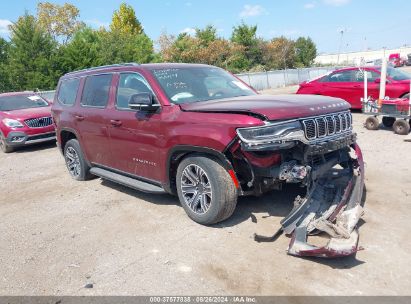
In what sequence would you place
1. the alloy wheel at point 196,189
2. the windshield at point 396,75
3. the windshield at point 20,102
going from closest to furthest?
the alloy wheel at point 196,189, the windshield at point 396,75, the windshield at point 20,102

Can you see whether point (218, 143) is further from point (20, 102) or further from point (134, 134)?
point (20, 102)

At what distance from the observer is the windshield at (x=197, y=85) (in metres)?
4.92

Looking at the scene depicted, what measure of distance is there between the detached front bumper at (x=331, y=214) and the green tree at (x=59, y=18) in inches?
2197

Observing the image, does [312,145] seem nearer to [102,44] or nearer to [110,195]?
[110,195]

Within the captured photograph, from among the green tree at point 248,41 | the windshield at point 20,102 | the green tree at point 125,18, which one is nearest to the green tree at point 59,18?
the green tree at point 125,18

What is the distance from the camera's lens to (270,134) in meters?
3.85

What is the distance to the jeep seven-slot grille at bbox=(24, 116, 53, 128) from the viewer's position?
34.6 feet

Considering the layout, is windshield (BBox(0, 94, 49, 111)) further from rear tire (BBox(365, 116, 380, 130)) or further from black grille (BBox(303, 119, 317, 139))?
black grille (BBox(303, 119, 317, 139))

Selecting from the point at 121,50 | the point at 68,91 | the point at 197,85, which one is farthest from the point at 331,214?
the point at 121,50

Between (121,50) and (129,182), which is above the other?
(121,50)

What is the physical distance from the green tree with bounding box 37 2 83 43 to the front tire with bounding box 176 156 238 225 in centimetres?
5525

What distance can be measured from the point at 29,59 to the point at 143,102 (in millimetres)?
25426

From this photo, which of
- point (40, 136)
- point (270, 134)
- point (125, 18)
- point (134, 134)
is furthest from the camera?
point (125, 18)

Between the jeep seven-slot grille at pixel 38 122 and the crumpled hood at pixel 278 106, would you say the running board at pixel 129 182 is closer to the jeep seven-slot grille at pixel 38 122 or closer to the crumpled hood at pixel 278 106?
the crumpled hood at pixel 278 106
